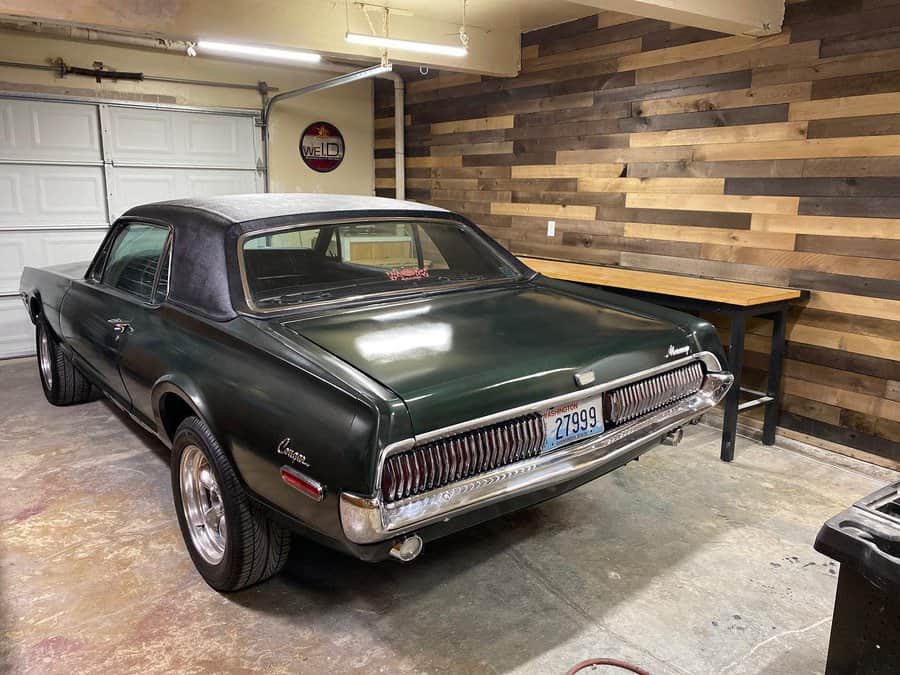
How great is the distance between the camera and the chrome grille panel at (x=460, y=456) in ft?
6.02

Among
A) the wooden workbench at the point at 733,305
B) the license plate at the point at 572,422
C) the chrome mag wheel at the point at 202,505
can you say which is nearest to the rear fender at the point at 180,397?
the chrome mag wheel at the point at 202,505

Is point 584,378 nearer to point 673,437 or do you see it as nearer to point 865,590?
point 673,437

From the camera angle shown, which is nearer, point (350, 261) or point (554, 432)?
point (554, 432)

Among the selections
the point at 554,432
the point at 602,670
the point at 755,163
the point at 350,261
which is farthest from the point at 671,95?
the point at 602,670

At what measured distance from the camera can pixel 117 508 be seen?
10.3ft

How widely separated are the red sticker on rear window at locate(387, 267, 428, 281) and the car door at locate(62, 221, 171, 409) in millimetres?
942

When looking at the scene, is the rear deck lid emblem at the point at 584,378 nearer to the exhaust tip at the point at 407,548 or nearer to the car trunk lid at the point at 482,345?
the car trunk lid at the point at 482,345

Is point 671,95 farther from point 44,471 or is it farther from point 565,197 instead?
point 44,471

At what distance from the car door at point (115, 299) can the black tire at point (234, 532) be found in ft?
2.17

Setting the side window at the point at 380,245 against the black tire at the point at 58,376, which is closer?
the side window at the point at 380,245

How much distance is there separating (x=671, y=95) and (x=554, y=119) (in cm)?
116

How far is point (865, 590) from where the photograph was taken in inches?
49.2

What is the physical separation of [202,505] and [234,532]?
15.6 inches

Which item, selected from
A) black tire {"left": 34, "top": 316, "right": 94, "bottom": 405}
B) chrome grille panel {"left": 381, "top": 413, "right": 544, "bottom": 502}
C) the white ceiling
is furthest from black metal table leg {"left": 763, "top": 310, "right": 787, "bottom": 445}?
black tire {"left": 34, "top": 316, "right": 94, "bottom": 405}
